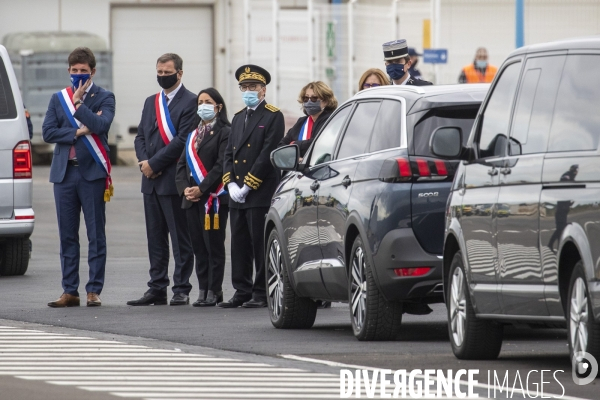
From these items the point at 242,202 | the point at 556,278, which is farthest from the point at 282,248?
the point at 556,278

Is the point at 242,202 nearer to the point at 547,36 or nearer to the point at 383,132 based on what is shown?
the point at 383,132

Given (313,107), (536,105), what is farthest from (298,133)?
(536,105)

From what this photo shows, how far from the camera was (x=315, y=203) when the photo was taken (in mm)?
11625

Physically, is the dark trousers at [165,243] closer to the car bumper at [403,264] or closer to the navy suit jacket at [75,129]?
the navy suit jacket at [75,129]

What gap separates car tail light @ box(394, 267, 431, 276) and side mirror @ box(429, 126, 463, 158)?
1.02 metres

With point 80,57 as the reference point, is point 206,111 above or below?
below

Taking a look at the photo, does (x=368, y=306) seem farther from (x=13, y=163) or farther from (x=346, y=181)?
(x=13, y=163)

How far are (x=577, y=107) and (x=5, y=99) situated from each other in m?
9.40

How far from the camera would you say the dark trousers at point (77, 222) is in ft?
45.7

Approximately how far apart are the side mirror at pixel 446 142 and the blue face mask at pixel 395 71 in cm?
425

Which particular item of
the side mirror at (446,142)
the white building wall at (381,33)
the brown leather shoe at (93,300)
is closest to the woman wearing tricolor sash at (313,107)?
the brown leather shoe at (93,300)

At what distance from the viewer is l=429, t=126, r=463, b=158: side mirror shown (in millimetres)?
9539

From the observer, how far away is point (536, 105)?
8828 millimetres

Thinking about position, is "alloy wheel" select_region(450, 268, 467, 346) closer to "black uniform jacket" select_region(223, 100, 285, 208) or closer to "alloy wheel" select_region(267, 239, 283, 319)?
"alloy wheel" select_region(267, 239, 283, 319)
